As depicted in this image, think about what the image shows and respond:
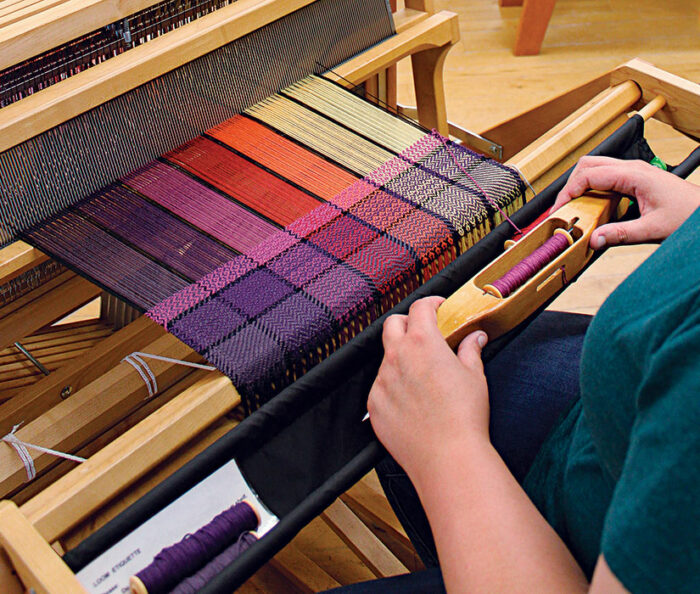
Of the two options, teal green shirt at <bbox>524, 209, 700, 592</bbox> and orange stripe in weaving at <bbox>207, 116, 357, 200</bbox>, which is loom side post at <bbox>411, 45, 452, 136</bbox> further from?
teal green shirt at <bbox>524, 209, 700, 592</bbox>

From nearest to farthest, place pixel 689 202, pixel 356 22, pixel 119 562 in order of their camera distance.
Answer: pixel 119 562, pixel 689 202, pixel 356 22

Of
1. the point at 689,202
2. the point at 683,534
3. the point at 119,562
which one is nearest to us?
the point at 683,534

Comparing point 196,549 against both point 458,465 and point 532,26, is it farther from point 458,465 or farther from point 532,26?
point 532,26

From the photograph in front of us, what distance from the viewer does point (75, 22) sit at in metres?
0.96

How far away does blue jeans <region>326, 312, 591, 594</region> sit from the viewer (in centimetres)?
93

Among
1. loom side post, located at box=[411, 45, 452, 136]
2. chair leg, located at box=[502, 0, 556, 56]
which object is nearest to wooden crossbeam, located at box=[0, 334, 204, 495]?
loom side post, located at box=[411, 45, 452, 136]

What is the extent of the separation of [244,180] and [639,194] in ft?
1.85

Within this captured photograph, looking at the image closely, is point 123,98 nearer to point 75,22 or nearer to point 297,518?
point 75,22

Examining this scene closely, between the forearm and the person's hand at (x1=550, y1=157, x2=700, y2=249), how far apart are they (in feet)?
1.35

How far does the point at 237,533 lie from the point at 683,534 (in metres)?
0.42

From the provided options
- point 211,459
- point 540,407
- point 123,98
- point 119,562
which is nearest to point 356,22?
point 123,98

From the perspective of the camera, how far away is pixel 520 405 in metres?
0.96

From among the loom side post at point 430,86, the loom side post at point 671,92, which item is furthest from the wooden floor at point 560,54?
the loom side post at point 671,92

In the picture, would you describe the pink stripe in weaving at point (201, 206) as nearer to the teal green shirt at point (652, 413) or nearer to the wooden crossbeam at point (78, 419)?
the wooden crossbeam at point (78, 419)
